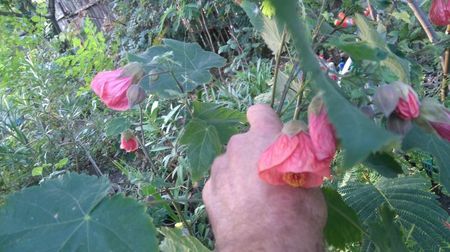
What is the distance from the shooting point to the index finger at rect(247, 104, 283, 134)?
640mm

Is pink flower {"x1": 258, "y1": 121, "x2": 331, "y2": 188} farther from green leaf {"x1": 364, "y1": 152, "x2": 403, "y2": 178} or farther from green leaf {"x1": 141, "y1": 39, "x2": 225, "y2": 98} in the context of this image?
green leaf {"x1": 141, "y1": 39, "x2": 225, "y2": 98}

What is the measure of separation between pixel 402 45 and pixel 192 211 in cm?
142

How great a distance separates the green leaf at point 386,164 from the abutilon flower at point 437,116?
0.21 ft

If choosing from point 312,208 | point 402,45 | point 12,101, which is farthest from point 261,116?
point 12,101

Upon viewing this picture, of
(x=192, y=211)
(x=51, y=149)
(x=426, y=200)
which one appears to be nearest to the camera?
(x=426, y=200)

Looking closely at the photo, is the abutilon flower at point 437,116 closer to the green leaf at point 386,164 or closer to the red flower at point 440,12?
the green leaf at point 386,164

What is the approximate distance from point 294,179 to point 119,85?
33 cm

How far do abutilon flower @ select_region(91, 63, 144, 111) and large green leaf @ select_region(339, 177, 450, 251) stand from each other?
0.43m

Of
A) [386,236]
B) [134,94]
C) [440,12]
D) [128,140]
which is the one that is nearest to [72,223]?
[134,94]

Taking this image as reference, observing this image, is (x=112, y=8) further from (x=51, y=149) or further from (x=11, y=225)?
(x=11, y=225)

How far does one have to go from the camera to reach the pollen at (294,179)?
0.56m

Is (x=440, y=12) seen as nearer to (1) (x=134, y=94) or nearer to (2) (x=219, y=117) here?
(2) (x=219, y=117)

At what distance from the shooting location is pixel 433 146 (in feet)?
1.87

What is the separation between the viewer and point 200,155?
2.73 ft
